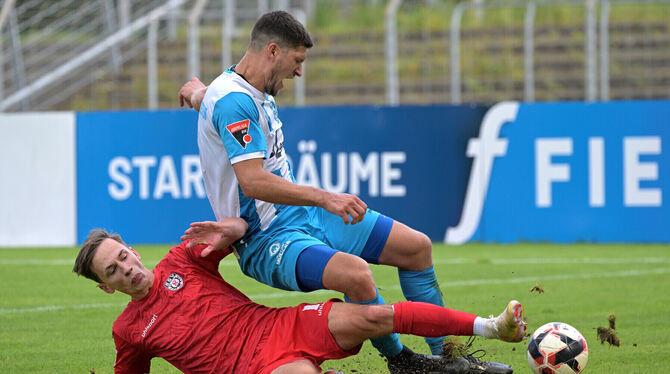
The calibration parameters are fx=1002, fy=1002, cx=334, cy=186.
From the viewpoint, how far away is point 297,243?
195 inches

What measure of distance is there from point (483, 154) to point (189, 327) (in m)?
8.45

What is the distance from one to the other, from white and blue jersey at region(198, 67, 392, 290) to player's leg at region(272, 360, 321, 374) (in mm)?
439

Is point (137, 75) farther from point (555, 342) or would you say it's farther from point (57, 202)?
point (555, 342)

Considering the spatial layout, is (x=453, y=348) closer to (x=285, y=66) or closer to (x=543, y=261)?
(x=285, y=66)

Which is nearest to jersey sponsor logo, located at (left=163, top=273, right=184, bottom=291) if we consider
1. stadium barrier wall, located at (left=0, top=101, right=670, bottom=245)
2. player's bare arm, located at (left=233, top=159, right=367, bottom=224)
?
player's bare arm, located at (left=233, top=159, right=367, bottom=224)

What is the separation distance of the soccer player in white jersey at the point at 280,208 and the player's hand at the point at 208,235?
0.5 inches

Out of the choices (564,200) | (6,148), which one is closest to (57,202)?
(6,148)

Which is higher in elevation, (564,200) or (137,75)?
(137,75)

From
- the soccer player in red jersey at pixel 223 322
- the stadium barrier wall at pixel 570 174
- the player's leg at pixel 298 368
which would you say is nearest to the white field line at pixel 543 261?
the stadium barrier wall at pixel 570 174

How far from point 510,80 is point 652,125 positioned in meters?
3.80

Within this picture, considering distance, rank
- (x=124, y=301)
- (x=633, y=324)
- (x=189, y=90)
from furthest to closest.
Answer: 1. (x=124, y=301)
2. (x=633, y=324)
3. (x=189, y=90)

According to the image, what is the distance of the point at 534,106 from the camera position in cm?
1284

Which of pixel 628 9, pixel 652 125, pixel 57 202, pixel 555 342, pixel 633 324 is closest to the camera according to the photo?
pixel 555 342

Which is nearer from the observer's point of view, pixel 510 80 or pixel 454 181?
pixel 454 181
